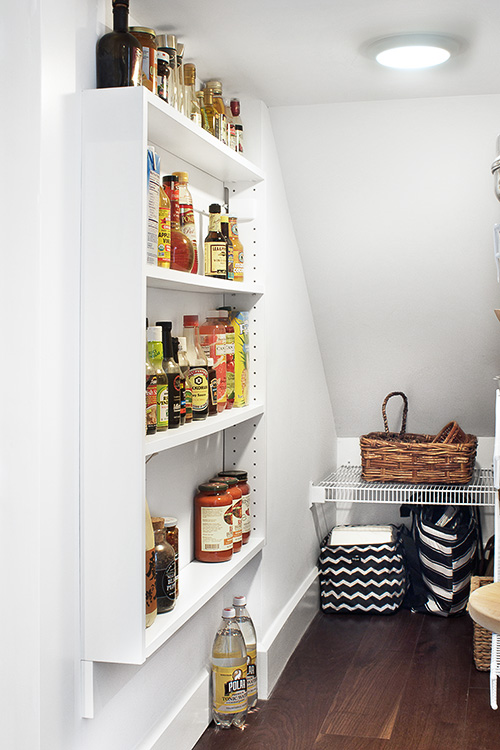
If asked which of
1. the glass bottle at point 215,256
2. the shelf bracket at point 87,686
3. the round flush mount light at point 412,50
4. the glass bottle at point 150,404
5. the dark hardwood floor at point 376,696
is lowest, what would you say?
the dark hardwood floor at point 376,696

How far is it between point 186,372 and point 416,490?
153 cm

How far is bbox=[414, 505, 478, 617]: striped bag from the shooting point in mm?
3154

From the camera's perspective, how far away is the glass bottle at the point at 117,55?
5.06 ft

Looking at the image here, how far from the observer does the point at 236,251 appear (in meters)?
2.26

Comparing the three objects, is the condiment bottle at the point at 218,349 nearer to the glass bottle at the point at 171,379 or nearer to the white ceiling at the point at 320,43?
the glass bottle at the point at 171,379

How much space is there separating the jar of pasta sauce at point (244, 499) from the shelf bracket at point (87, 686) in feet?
2.79

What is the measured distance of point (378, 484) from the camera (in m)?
3.27

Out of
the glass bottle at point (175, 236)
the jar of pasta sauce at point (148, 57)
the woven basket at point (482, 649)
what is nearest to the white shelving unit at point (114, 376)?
the jar of pasta sauce at point (148, 57)

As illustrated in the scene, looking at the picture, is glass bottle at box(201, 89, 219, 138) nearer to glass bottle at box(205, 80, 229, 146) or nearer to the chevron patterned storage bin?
glass bottle at box(205, 80, 229, 146)

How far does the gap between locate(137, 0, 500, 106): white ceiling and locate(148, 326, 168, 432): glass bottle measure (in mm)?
744

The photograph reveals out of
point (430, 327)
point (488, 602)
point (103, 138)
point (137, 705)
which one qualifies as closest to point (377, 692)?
point (137, 705)

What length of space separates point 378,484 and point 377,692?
0.97 meters

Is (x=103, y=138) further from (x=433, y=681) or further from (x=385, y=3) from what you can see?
(x=433, y=681)

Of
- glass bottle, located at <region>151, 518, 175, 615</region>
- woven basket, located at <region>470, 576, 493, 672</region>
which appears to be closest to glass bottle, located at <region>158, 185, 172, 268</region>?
glass bottle, located at <region>151, 518, 175, 615</region>
